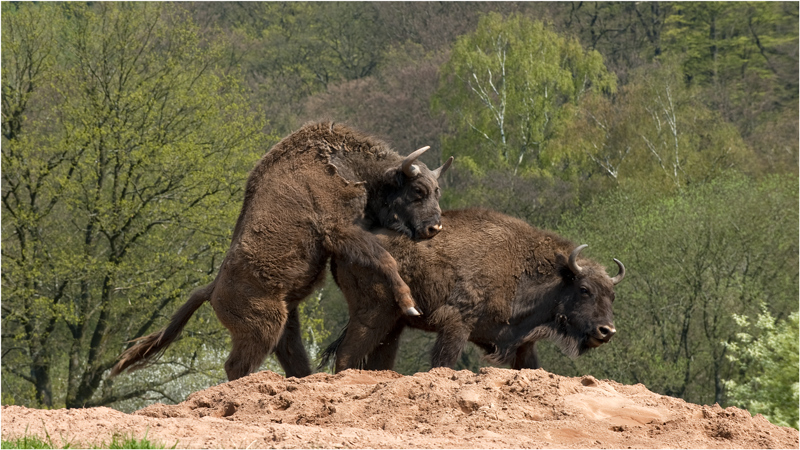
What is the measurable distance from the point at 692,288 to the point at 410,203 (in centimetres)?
2253

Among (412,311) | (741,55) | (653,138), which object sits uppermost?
(412,311)

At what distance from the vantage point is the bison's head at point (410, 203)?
934 cm

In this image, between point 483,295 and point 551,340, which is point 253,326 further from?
point 551,340

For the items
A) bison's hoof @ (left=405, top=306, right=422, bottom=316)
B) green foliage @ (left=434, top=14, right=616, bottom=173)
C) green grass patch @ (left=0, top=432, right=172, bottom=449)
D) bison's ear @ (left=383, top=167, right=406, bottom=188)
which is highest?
bison's ear @ (left=383, top=167, right=406, bottom=188)

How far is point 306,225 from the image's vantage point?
29.5ft

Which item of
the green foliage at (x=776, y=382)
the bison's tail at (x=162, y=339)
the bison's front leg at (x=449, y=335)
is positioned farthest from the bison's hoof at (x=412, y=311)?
the green foliage at (x=776, y=382)

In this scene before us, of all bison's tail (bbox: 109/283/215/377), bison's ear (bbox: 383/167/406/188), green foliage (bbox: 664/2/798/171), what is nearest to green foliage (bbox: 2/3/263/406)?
bison's tail (bbox: 109/283/215/377)

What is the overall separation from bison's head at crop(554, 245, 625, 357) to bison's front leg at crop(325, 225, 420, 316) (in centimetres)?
172

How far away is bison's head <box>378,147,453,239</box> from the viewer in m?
9.34

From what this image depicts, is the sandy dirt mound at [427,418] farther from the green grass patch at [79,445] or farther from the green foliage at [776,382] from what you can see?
the green foliage at [776,382]

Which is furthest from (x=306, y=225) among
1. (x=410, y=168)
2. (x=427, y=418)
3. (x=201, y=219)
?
(x=201, y=219)

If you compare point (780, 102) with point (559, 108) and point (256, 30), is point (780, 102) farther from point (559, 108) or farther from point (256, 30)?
point (256, 30)

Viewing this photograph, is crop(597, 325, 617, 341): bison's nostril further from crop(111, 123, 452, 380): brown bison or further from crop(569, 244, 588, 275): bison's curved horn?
crop(111, 123, 452, 380): brown bison

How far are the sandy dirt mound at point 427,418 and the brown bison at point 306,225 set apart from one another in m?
0.87
